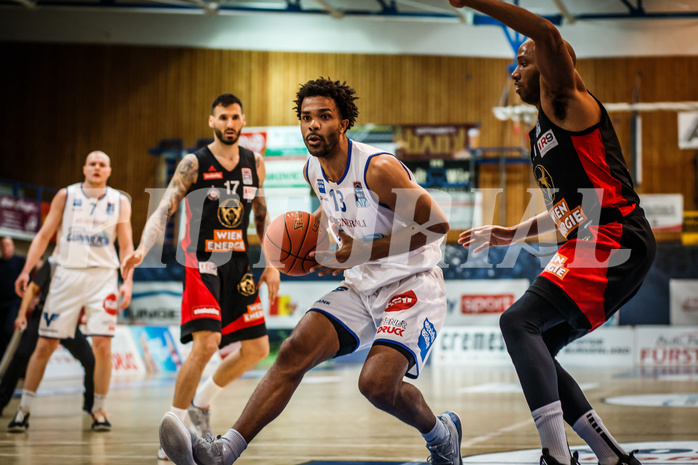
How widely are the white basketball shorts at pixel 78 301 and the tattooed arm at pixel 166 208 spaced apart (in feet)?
6.03

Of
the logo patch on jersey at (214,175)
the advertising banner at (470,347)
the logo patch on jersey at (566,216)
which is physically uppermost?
the logo patch on jersey at (214,175)

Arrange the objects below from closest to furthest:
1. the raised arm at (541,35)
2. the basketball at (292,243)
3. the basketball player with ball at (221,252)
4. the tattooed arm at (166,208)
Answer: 1. the raised arm at (541,35)
2. the basketball at (292,243)
3. the tattooed arm at (166,208)
4. the basketball player with ball at (221,252)

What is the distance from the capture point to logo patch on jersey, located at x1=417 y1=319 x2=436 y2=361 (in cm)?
388

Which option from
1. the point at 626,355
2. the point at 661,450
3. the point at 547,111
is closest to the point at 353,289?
the point at 547,111

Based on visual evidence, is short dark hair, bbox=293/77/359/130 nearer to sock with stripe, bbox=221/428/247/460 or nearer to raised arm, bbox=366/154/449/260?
raised arm, bbox=366/154/449/260

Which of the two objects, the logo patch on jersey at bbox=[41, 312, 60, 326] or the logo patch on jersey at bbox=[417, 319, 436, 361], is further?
the logo patch on jersey at bbox=[41, 312, 60, 326]

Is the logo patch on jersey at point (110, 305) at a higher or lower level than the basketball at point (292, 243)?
lower

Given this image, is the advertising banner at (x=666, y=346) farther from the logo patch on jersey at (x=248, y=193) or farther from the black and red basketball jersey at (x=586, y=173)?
the black and red basketball jersey at (x=586, y=173)

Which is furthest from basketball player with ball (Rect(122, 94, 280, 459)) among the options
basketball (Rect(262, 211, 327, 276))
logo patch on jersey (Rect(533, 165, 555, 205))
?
logo patch on jersey (Rect(533, 165, 555, 205))

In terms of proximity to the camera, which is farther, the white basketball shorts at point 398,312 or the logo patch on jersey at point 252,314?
the logo patch on jersey at point 252,314

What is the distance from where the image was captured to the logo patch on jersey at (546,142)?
3.63 m

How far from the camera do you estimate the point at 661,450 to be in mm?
4805

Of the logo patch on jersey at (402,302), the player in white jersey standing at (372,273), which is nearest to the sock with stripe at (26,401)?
the player in white jersey standing at (372,273)

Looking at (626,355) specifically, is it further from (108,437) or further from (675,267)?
(108,437)
